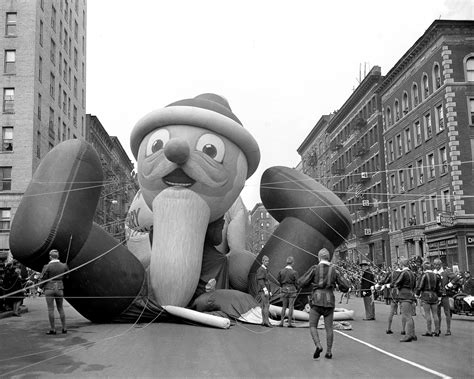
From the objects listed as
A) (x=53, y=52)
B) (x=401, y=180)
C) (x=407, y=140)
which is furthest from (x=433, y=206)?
(x=53, y=52)

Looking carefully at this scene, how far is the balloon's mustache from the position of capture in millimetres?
10875

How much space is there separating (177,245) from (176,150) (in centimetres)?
181

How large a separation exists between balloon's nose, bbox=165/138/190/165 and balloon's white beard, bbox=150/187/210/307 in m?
0.67

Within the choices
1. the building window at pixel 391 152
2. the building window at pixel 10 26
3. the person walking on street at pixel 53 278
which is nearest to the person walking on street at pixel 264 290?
the person walking on street at pixel 53 278

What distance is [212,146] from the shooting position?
11.1 meters

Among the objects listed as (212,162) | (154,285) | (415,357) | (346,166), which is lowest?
(415,357)

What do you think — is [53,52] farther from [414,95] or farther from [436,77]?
[436,77]

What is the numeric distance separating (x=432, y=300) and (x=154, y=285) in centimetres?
523

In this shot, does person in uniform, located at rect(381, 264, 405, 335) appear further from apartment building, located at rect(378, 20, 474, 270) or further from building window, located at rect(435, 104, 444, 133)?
building window, located at rect(435, 104, 444, 133)

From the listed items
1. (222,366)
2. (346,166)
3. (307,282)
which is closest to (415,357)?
(307,282)

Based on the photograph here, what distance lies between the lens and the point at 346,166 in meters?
52.2

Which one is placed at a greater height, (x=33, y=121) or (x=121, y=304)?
(x=33, y=121)

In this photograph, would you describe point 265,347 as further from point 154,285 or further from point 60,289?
point 60,289

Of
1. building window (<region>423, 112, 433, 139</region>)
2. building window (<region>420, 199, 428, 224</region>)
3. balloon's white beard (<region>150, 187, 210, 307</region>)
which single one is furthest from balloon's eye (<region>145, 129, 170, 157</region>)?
building window (<region>420, 199, 428, 224</region>)
